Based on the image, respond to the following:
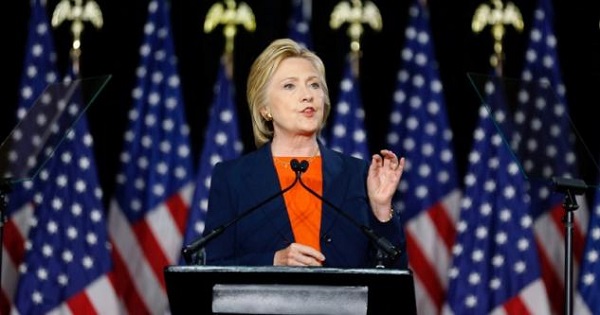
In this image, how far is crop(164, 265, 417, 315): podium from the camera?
2.86 m

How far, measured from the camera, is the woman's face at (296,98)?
3.37m

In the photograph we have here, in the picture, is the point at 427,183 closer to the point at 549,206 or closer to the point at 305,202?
the point at 549,206

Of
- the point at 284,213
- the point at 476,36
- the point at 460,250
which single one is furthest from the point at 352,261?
the point at 476,36

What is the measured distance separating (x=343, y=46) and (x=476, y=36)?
71cm

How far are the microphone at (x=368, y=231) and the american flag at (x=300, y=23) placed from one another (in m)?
3.43

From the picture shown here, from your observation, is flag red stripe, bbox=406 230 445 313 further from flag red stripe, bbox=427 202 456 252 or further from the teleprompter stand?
the teleprompter stand

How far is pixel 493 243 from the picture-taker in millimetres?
6492

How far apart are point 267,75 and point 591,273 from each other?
3448mm

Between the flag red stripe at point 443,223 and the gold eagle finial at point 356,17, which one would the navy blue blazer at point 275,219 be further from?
the gold eagle finial at point 356,17

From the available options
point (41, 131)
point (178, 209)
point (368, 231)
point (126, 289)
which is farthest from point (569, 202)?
point (126, 289)

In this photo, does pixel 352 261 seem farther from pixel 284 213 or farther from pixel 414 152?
pixel 414 152

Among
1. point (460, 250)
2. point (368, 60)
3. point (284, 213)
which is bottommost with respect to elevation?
point (460, 250)

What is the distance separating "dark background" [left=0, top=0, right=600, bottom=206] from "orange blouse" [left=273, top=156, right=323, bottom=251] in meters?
3.32

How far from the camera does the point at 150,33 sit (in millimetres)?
6727
